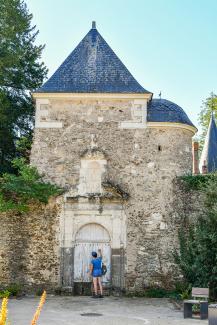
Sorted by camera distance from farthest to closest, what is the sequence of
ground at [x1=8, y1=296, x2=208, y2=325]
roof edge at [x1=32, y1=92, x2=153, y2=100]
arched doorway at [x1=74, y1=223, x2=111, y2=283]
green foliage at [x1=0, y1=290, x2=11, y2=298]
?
roof edge at [x1=32, y1=92, x2=153, y2=100] → arched doorway at [x1=74, y1=223, x2=111, y2=283] → green foliage at [x1=0, y1=290, x2=11, y2=298] → ground at [x1=8, y1=296, x2=208, y2=325]

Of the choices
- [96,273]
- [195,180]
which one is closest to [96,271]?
[96,273]

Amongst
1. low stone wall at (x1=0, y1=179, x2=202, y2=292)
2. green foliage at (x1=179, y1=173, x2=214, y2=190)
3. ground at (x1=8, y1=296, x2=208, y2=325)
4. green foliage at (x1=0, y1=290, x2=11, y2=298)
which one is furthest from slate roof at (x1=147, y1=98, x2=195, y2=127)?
green foliage at (x1=0, y1=290, x2=11, y2=298)

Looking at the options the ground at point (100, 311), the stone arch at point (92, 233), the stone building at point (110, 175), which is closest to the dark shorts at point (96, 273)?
the ground at point (100, 311)

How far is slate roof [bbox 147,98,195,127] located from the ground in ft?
19.7

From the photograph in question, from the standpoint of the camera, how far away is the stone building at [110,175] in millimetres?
14797

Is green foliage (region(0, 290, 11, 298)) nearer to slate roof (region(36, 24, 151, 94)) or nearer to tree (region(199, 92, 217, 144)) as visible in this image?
slate roof (region(36, 24, 151, 94))

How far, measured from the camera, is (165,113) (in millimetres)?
15812

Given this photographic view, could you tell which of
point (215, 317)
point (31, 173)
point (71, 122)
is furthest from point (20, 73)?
point (215, 317)

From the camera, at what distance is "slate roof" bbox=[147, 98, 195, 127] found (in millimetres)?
15625

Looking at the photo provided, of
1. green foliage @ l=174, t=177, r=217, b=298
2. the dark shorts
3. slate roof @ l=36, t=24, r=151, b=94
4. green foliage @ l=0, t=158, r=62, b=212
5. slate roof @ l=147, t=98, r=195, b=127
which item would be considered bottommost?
the dark shorts

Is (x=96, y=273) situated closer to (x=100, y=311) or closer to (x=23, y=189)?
(x=100, y=311)

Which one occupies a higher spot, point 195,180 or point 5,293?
point 195,180

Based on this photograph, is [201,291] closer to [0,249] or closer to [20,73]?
[0,249]

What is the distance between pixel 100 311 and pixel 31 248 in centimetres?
435
